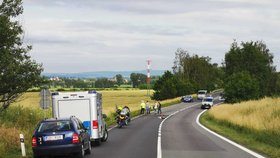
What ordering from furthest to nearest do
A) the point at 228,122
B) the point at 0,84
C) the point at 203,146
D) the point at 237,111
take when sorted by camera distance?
the point at 237,111, the point at 228,122, the point at 0,84, the point at 203,146

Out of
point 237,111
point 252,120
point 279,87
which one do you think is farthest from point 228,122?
point 279,87

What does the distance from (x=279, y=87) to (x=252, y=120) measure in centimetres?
9857

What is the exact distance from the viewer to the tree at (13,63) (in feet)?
76.5

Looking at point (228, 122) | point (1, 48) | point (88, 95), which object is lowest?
point (228, 122)

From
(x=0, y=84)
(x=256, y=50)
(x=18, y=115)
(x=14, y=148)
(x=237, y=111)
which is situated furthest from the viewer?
(x=256, y=50)

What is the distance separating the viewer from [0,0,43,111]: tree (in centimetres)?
2331

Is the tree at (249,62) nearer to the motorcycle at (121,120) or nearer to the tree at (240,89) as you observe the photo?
the tree at (240,89)

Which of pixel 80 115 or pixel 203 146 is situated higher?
pixel 80 115

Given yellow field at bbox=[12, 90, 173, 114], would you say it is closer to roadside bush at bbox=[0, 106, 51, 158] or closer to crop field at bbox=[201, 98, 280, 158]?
roadside bush at bbox=[0, 106, 51, 158]

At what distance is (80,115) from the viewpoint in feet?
65.4

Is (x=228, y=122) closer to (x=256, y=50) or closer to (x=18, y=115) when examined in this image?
(x=18, y=115)

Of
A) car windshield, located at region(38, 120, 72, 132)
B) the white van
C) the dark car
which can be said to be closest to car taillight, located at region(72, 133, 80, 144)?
the dark car

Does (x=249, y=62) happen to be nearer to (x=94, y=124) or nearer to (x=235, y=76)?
(x=235, y=76)

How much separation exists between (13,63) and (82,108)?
581 cm
